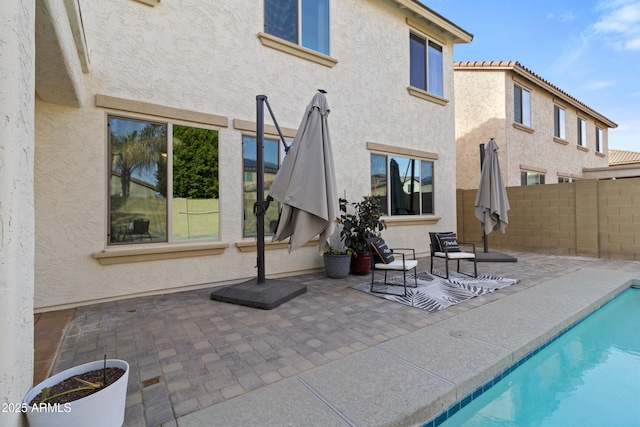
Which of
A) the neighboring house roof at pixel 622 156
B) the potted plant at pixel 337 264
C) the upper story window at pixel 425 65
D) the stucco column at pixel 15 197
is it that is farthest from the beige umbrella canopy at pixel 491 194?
the neighboring house roof at pixel 622 156

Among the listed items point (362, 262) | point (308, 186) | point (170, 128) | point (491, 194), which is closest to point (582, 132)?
point (491, 194)

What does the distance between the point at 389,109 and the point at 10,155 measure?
7725 millimetres

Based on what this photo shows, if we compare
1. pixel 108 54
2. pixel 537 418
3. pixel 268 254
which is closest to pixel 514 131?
pixel 268 254

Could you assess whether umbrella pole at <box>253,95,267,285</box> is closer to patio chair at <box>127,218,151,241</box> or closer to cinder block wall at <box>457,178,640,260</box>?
patio chair at <box>127,218,151,241</box>

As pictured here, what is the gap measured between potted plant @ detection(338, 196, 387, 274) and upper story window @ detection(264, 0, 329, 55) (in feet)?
11.5

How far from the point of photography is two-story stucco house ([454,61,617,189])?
1198 centimetres

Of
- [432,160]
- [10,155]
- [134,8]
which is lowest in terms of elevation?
[10,155]

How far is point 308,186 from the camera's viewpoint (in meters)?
4.54

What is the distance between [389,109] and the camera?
8094mm

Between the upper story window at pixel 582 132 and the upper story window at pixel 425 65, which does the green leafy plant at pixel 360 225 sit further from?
the upper story window at pixel 582 132

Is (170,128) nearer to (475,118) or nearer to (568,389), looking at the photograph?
(568,389)

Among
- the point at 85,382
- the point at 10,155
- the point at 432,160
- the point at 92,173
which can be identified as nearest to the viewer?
the point at 10,155

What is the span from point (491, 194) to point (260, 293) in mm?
6388

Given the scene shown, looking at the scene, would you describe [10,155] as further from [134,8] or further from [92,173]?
[134,8]
